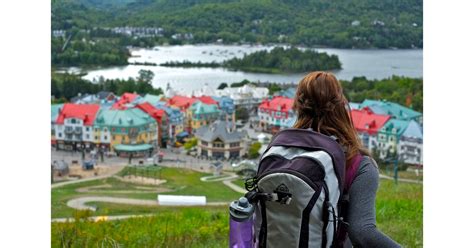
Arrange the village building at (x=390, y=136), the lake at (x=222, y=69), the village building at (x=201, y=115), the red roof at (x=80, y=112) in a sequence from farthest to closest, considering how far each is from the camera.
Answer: the lake at (x=222, y=69)
the village building at (x=201, y=115)
the red roof at (x=80, y=112)
the village building at (x=390, y=136)

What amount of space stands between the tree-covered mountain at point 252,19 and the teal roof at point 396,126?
6548mm

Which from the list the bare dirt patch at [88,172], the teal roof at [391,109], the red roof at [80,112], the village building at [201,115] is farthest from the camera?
the village building at [201,115]

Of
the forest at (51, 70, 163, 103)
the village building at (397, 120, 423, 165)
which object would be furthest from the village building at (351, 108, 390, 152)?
the forest at (51, 70, 163, 103)

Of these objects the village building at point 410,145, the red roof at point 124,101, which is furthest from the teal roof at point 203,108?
the village building at point 410,145

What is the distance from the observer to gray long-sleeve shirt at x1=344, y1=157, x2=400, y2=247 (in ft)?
2.56

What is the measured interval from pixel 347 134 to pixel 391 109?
18.6m

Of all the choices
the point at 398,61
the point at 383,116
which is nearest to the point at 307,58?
the point at 398,61

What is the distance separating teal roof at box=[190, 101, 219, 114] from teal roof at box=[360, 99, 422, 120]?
506 cm

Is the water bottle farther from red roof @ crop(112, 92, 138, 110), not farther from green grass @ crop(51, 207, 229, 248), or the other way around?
red roof @ crop(112, 92, 138, 110)

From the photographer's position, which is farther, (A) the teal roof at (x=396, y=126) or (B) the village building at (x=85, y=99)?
(B) the village building at (x=85, y=99)

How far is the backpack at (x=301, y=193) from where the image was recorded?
76 cm

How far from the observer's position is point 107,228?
202 cm

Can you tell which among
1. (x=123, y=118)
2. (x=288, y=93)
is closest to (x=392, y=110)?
(x=288, y=93)

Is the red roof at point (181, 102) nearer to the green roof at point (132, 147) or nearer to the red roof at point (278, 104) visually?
the green roof at point (132, 147)
